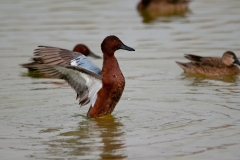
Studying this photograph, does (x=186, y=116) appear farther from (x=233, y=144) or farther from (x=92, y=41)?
(x=92, y=41)

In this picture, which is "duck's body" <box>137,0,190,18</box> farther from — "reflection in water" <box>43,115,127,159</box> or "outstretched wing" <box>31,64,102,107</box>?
"reflection in water" <box>43,115,127,159</box>

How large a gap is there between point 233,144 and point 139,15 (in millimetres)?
11208

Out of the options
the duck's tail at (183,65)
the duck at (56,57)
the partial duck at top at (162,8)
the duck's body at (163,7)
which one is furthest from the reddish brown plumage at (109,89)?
the duck's body at (163,7)

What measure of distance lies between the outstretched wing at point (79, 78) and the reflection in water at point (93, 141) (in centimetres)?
34

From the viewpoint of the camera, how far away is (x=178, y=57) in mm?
12781

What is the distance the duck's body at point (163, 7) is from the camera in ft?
61.3

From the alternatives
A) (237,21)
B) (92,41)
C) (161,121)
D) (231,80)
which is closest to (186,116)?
(161,121)

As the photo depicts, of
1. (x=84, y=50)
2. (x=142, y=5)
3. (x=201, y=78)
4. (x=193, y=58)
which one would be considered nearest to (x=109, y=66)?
(x=201, y=78)

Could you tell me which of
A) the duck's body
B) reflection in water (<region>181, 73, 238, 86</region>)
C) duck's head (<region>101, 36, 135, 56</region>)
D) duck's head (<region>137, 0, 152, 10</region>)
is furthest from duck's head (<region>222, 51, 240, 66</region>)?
duck's head (<region>137, 0, 152, 10</region>)

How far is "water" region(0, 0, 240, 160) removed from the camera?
7.32 metres

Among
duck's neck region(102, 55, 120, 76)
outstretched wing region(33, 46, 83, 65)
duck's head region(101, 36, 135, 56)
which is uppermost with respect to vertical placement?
duck's head region(101, 36, 135, 56)

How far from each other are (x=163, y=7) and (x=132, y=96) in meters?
9.71

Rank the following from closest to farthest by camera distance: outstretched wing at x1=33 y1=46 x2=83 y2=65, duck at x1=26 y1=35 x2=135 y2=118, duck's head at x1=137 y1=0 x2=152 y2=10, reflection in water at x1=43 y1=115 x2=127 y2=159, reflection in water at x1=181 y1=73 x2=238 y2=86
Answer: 1. reflection in water at x1=43 y1=115 x2=127 y2=159
2. duck at x1=26 y1=35 x2=135 y2=118
3. outstretched wing at x1=33 y1=46 x2=83 y2=65
4. reflection in water at x1=181 y1=73 x2=238 y2=86
5. duck's head at x1=137 y1=0 x2=152 y2=10

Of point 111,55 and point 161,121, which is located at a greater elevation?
point 111,55
